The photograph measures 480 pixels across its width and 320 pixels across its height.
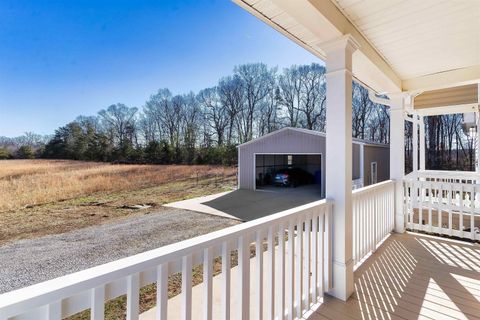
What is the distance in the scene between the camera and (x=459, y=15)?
191cm

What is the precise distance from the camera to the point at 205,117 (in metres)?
4.19

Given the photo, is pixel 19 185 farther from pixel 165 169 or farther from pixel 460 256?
pixel 460 256

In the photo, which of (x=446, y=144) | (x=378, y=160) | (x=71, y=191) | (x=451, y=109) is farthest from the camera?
(x=446, y=144)

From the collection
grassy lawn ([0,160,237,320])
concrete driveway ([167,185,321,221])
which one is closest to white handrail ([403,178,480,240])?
grassy lawn ([0,160,237,320])

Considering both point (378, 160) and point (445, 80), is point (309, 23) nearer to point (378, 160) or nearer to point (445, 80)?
point (445, 80)

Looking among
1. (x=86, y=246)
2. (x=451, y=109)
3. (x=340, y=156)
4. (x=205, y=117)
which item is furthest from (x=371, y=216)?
(x=451, y=109)

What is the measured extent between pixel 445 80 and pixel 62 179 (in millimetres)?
4720

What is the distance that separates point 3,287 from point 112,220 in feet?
5.24

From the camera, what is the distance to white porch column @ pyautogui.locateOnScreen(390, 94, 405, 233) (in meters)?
3.52

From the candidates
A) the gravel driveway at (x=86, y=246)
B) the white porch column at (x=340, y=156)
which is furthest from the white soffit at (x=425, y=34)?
the gravel driveway at (x=86, y=246)

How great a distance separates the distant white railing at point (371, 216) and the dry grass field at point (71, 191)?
99.7 inches

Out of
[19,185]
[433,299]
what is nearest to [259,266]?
[433,299]

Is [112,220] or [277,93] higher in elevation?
[277,93]

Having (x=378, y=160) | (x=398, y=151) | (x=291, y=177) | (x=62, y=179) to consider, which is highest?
(x=398, y=151)
